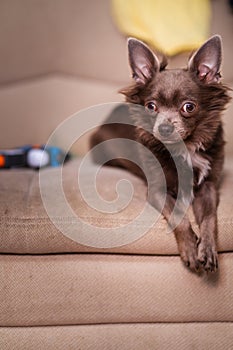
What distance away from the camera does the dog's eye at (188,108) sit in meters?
1.75

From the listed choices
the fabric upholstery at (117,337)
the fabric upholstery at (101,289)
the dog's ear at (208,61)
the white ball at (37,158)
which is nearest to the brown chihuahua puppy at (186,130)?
the dog's ear at (208,61)

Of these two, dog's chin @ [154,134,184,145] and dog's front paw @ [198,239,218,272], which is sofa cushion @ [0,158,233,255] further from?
dog's chin @ [154,134,184,145]

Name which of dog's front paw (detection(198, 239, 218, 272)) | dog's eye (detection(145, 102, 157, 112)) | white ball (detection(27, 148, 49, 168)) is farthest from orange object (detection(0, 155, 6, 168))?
dog's front paw (detection(198, 239, 218, 272))

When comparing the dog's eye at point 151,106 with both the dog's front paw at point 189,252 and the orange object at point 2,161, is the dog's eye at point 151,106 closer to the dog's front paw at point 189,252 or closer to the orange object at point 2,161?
the dog's front paw at point 189,252

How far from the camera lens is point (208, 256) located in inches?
64.6

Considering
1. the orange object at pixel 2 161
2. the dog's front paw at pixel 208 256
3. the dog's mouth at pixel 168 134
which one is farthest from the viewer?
the orange object at pixel 2 161

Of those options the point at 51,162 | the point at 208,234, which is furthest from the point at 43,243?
the point at 51,162

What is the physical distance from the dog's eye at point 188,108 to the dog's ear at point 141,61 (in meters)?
0.20

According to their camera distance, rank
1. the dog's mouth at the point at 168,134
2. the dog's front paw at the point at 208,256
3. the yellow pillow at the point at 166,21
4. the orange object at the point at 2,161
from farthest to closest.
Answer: the yellow pillow at the point at 166,21
the orange object at the point at 2,161
the dog's mouth at the point at 168,134
the dog's front paw at the point at 208,256

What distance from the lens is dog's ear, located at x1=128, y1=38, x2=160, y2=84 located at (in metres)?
1.83

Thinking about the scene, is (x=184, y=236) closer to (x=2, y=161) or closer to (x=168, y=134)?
(x=168, y=134)

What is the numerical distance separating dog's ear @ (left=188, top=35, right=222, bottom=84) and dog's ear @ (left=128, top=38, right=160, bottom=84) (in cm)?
14

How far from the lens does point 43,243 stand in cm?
170

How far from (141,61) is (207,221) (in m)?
0.63
